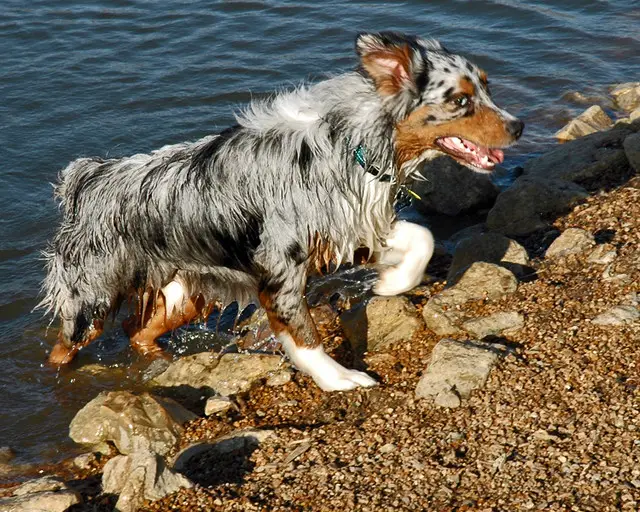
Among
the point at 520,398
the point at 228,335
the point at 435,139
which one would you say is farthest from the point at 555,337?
the point at 228,335

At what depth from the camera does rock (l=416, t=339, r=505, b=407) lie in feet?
17.5

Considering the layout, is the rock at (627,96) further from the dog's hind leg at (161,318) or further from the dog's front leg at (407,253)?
the dog's hind leg at (161,318)

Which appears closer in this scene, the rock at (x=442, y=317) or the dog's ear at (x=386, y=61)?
the dog's ear at (x=386, y=61)

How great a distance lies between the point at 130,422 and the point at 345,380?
4.44 ft

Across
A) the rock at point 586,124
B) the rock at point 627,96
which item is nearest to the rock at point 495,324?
the rock at point 586,124

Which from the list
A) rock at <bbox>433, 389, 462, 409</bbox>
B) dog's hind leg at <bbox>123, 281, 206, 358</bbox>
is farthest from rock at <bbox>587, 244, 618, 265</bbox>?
dog's hind leg at <bbox>123, 281, 206, 358</bbox>

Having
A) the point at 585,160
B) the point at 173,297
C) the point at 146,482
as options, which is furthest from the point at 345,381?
the point at 585,160

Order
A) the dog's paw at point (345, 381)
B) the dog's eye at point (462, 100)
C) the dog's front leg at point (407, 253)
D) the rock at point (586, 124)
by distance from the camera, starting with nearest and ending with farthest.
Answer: the dog's eye at point (462, 100), the dog's paw at point (345, 381), the dog's front leg at point (407, 253), the rock at point (586, 124)

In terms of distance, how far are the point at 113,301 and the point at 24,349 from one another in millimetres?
1362

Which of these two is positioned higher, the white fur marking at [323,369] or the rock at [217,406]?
the white fur marking at [323,369]

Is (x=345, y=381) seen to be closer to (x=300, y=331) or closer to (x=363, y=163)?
(x=300, y=331)

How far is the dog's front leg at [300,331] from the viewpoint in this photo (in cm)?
594

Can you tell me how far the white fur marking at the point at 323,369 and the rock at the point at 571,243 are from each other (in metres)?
1.84

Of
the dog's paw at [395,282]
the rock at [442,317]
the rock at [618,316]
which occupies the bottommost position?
the rock at [442,317]
